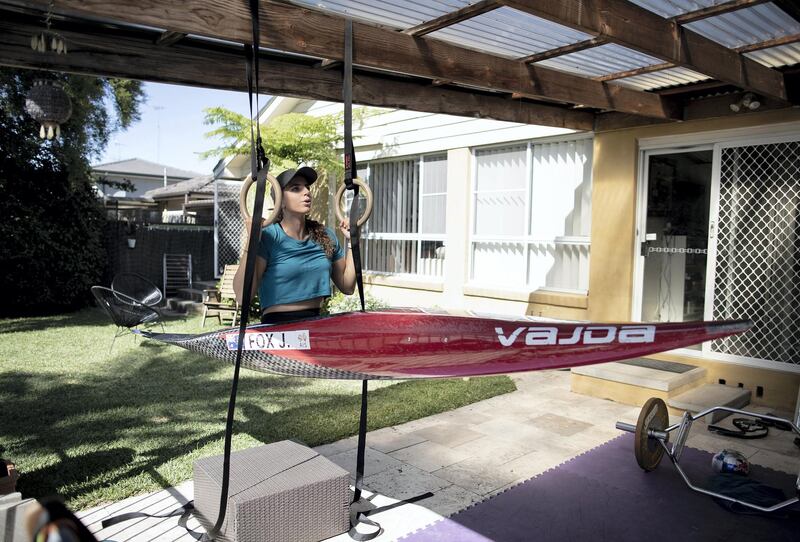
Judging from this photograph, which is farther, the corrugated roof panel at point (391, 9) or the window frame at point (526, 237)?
the window frame at point (526, 237)

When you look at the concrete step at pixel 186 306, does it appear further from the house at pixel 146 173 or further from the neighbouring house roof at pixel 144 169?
the neighbouring house roof at pixel 144 169

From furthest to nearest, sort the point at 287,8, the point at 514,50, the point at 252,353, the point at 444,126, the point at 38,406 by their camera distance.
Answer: the point at 444,126, the point at 38,406, the point at 514,50, the point at 287,8, the point at 252,353

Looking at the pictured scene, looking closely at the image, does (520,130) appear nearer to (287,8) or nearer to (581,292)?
(581,292)

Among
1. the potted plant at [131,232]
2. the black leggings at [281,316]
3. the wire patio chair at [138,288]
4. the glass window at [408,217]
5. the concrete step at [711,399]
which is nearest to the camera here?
the black leggings at [281,316]

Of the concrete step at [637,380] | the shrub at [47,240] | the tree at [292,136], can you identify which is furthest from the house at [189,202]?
the concrete step at [637,380]

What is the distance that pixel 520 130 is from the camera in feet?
23.2

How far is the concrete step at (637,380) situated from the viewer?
16.5 ft

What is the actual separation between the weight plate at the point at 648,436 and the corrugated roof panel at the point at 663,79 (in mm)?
2592

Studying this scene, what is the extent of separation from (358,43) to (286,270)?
1.42 meters

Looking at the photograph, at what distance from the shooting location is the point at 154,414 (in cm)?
466

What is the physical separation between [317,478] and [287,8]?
7.79 feet

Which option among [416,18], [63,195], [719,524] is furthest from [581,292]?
[63,195]

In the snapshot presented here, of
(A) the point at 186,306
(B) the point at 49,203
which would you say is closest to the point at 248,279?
(A) the point at 186,306

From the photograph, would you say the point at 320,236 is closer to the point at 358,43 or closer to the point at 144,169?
the point at 358,43
